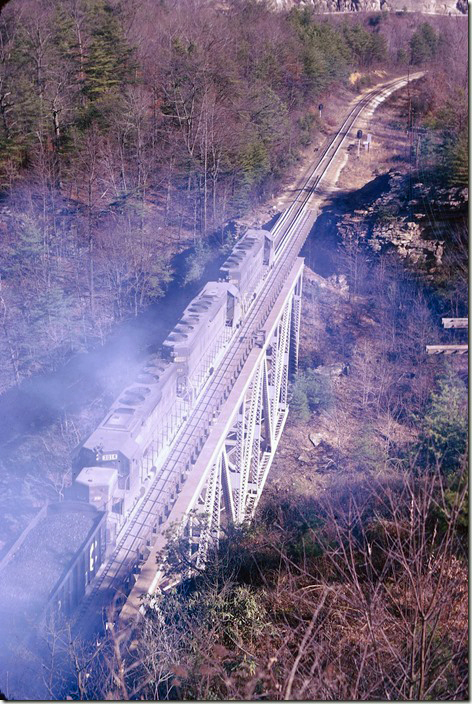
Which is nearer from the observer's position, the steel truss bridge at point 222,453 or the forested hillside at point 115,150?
the steel truss bridge at point 222,453

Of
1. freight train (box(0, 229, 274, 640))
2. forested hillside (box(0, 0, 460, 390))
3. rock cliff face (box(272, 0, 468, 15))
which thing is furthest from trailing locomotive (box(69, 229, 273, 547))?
rock cliff face (box(272, 0, 468, 15))

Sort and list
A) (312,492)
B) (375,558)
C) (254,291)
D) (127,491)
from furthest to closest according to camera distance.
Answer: (254,291) → (312,492) → (127,491) → (375,558)

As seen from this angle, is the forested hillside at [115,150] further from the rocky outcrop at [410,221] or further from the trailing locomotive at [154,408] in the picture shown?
the trailing locomotive at [154,408]

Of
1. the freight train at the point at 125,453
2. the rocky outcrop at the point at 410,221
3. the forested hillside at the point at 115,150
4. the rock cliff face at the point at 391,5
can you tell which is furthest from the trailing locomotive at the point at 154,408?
the rock cliff face at the point at 391,5

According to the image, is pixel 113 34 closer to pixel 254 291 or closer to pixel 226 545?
pixel 254 291

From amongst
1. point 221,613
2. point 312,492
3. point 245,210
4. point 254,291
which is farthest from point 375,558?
point 245,210

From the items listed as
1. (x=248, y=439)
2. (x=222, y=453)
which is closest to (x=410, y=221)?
(x=248, y=439)

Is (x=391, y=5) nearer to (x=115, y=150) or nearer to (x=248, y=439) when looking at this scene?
(x=115, y=150)
